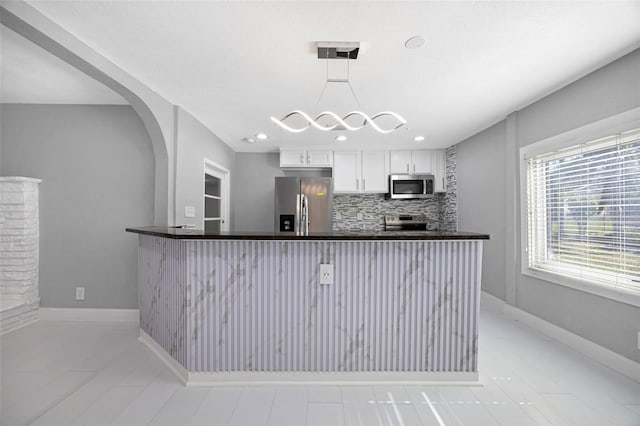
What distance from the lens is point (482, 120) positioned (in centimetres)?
343

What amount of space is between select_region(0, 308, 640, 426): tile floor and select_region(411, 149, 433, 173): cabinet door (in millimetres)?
3120

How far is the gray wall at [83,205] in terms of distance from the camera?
305 cm

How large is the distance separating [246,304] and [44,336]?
7.16 ft

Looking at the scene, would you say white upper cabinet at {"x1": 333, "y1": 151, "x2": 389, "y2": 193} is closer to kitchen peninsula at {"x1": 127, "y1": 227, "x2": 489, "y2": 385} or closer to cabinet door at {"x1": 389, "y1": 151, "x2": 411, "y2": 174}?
cabinet door at {"x1": 389, "y1": 151, "x2": 411, "y2": 174}

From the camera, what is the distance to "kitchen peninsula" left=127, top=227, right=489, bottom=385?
1946 millimetres

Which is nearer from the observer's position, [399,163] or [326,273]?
[326,273]

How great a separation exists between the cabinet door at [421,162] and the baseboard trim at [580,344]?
7.65 ft

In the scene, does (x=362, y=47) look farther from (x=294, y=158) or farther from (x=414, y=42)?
(x=294, y=158)

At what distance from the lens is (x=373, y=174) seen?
4.88 metres

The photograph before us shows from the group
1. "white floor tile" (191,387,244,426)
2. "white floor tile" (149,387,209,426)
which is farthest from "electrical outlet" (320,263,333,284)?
"white floor tile" (149,387,209,426)

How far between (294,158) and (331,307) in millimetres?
3233

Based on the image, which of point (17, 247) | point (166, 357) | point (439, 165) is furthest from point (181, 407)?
point (439, 165)

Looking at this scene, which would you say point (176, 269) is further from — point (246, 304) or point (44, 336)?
point (44, 336)

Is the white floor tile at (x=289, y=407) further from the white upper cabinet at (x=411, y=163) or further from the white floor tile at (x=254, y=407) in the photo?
the white upper cabinet at (x=411, y=163)
